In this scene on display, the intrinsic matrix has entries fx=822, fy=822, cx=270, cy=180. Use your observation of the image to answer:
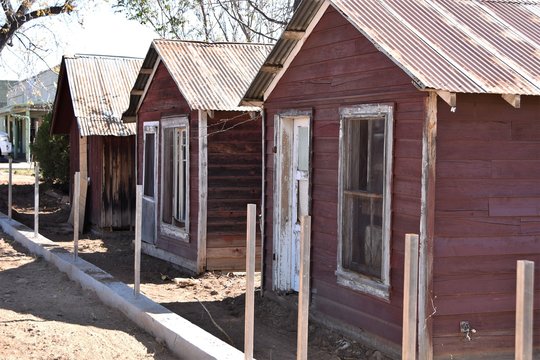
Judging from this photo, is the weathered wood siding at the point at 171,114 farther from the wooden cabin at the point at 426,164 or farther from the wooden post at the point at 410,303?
the wooden post at the point at 410,303

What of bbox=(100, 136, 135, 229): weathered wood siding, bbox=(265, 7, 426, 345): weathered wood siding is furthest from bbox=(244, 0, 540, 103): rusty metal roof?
bbox=(100, 136, 135, 229): weathered wood siding

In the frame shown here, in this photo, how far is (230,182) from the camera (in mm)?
12930

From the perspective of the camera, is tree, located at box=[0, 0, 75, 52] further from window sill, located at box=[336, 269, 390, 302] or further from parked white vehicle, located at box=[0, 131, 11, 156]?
parked white vehicle, located at box=[0, 131, 11, 156]

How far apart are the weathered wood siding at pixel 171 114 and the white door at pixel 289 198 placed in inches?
114

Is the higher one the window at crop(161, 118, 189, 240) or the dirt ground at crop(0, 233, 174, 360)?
the window at crop(161, 118, 189, 240)

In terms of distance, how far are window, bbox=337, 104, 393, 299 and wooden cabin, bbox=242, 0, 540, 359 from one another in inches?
0.7

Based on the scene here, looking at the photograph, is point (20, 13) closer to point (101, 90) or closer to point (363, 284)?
point (101, 90)

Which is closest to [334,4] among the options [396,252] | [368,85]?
[368,85]

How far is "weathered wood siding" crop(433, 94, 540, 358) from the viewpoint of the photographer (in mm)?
7176

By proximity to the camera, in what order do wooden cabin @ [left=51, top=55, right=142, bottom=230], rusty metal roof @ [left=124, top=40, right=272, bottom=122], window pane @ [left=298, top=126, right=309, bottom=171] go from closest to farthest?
window pane @ [left=298, top=126, right=309, bottom=171] < rusty metal roof @ [left=124, top=40, right=272, bottom=122] < wooden cabin @ [left=51, top=55, right=142, bottom=230]

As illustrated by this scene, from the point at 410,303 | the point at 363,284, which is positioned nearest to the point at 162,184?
the point at 363,284

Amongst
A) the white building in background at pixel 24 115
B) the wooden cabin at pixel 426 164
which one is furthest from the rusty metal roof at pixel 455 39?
the white building in background at pixel 24 115

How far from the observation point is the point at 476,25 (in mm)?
8445

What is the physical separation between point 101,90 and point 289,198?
32.4 ft
